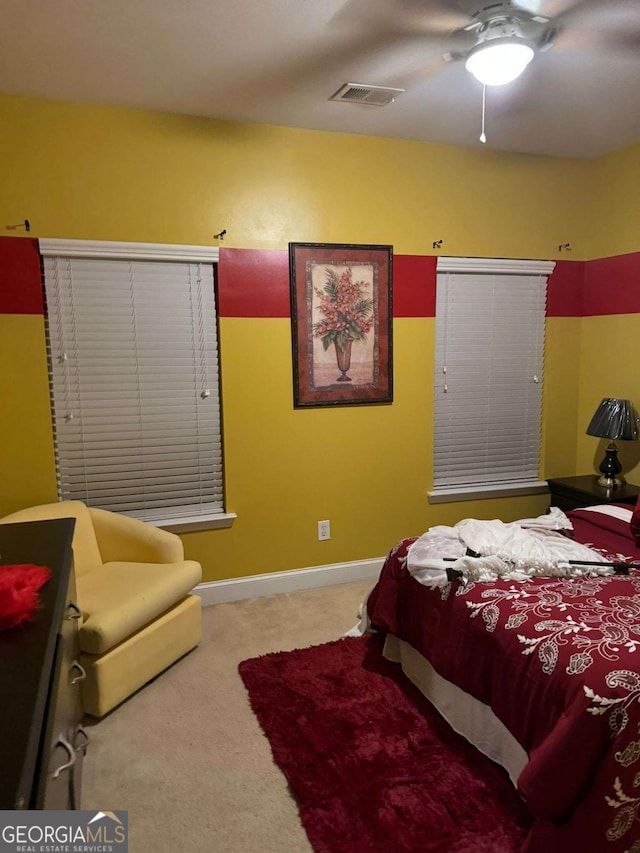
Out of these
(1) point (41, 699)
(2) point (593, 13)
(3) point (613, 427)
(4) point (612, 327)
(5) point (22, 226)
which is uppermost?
(2) point (593, 13)

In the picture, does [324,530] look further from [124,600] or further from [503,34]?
[503,34]

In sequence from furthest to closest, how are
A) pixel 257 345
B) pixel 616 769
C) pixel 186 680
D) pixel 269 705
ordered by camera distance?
1. pixel 257 345
2. pixel 186 680
3. pixel 269 705
4. pixel 616 769

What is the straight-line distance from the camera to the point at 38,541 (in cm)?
194

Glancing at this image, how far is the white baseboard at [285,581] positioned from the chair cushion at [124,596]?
1.97ft

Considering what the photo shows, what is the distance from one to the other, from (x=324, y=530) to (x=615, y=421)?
194cm

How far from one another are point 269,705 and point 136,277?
2244 mm

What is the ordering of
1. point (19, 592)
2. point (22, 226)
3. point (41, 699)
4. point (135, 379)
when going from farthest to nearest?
point (135, 379)
point (22, 226)
point (19, 592)
point (41, 699)

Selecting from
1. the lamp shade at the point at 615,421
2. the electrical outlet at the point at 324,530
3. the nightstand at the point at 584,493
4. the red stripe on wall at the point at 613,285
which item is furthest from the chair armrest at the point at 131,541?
the red stripe on wall at the point at 613,285

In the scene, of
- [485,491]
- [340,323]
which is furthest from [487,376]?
[340,323]

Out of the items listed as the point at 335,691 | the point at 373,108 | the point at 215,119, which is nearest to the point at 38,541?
the point at 335,691

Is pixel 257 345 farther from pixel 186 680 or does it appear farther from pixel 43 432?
pixel 186 680

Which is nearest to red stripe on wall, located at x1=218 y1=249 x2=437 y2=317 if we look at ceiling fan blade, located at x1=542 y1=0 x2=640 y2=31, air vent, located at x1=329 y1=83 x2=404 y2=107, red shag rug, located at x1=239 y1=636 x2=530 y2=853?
air vent, located at x1=329 y1=83 x2=404 y2=107

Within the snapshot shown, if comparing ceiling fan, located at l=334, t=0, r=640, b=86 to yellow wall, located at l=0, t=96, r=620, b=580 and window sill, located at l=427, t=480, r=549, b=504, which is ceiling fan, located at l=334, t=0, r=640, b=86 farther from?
window sill, located at l=427, t=480, r=549, b=504

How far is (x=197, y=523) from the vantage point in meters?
3.34
